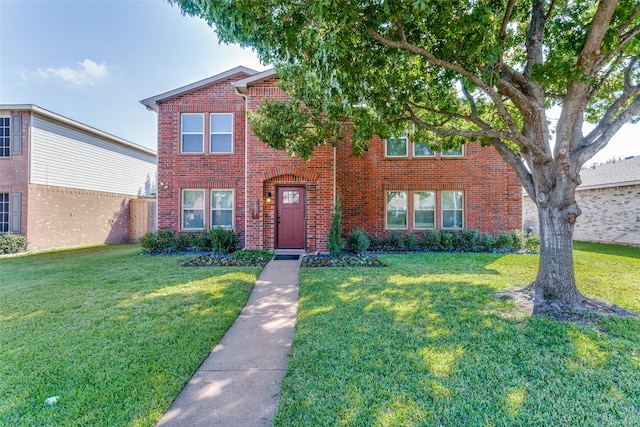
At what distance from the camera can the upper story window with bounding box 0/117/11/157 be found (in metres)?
12.0

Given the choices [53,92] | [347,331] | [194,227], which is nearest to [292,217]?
[194,227]

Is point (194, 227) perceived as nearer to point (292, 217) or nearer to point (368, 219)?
point (292, 217)

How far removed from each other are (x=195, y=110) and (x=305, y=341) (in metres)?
10.5

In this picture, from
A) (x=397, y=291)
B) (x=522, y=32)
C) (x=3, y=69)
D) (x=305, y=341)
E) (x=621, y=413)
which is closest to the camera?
(x=621, y=413)

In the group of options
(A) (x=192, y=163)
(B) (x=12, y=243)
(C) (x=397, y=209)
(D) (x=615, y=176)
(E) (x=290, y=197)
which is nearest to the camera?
(E) (x=290, y=197)

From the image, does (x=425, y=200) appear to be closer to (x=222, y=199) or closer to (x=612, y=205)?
(x=222, y=199)

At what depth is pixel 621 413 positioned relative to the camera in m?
2.36

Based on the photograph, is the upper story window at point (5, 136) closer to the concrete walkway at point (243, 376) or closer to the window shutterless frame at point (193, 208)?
the window shutterless frame at point (193, 208)

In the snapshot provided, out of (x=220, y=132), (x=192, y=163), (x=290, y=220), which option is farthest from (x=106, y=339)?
(x=220, y=132)

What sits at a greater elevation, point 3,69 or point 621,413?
point 3,69

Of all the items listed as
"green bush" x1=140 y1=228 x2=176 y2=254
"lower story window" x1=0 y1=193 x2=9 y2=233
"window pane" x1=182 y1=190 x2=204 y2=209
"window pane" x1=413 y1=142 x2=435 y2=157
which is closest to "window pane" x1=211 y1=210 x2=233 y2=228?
"window pane" x1=182 y1=190 x2=204 y2=209

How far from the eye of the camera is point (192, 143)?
37.6 ft

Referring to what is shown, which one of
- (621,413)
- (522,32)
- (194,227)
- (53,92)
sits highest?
(53,92)

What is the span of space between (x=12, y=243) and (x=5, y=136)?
4571 millimetres
